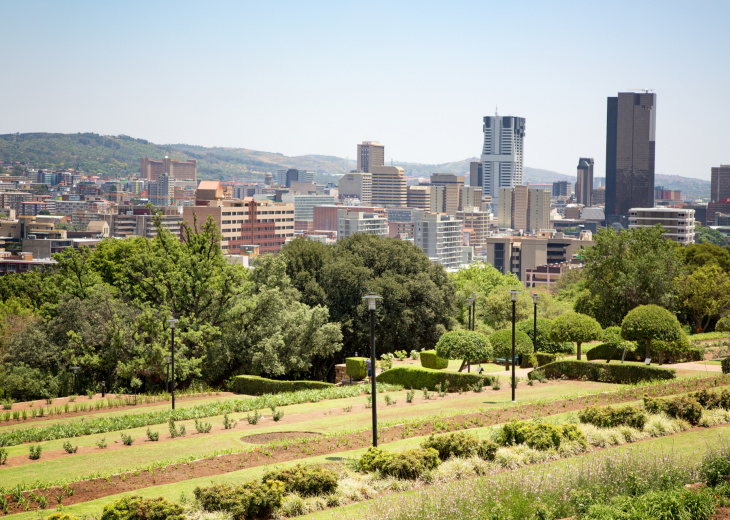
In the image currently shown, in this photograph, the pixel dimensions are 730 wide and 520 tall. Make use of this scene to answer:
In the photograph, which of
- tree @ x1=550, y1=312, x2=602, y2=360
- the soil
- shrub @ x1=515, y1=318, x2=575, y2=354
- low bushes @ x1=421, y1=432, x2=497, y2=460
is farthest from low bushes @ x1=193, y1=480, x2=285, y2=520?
shrub @ x1=515, y1=318, x2=575, y2=354

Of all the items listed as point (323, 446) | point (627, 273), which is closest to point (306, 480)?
point (323, 446)

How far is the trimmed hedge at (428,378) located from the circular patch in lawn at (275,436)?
993 cm

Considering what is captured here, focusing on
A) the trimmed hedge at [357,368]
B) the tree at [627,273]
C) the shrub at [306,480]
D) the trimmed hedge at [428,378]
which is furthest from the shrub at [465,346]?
the tree at [627,273]

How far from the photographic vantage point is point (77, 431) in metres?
22.6

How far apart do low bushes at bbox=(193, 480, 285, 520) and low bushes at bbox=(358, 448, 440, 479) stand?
2.30m

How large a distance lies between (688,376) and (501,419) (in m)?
9.96

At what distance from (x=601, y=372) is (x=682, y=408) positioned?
11302mm

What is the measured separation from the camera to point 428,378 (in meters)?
30.4

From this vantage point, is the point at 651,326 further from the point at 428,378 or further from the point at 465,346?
the point at 428,378

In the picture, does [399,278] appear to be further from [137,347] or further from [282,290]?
[137,347]

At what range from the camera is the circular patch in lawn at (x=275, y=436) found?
65.1 feet

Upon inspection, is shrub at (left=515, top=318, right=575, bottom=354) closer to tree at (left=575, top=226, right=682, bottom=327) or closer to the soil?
tree at (left=575, top=226, right=682, bottom=327)

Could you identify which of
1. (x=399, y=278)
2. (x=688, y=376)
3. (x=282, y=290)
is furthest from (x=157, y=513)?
(x=399, y=278)

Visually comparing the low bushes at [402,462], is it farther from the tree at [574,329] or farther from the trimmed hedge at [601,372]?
the tree at [574,329]
